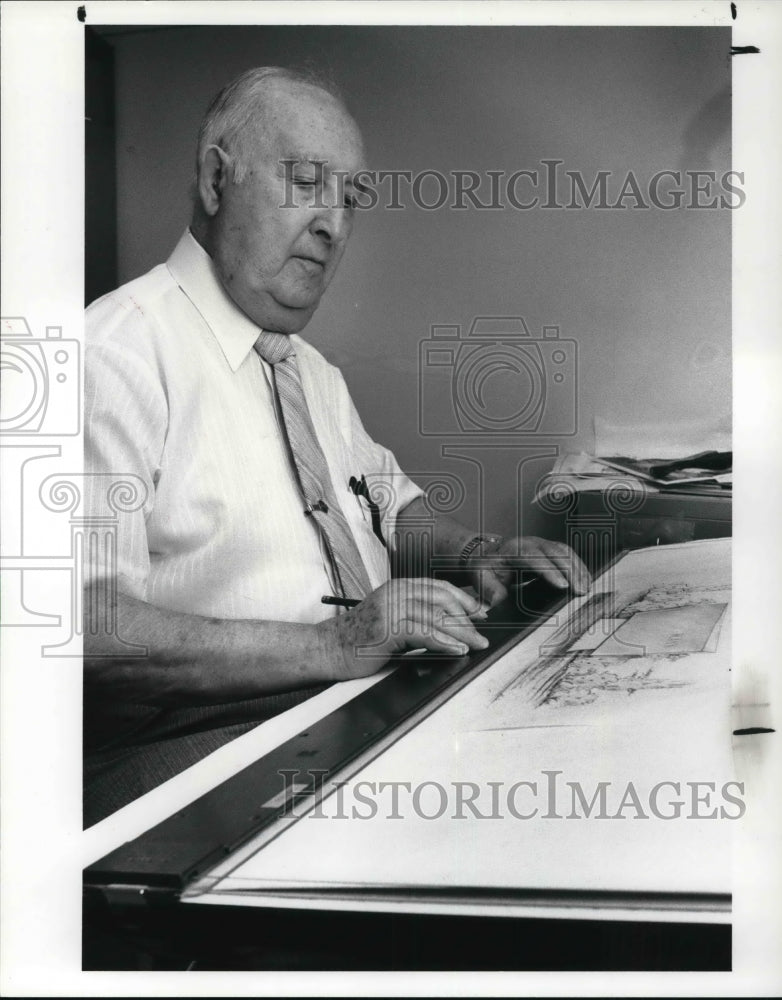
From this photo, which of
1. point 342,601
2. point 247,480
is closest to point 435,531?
point 342,601

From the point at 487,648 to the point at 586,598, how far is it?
0.55ft

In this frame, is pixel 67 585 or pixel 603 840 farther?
pixel 67 585

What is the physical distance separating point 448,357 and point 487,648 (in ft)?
1.43

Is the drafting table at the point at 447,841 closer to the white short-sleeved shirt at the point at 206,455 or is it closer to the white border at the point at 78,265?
the white border at the point at 78,265

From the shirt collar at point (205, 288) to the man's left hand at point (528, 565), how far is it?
480mm

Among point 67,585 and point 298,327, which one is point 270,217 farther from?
point 67,585

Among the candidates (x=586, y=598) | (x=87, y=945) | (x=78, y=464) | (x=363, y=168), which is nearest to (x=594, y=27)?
(x=363, y=168)

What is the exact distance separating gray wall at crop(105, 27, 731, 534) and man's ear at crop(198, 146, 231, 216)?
0.10 ft

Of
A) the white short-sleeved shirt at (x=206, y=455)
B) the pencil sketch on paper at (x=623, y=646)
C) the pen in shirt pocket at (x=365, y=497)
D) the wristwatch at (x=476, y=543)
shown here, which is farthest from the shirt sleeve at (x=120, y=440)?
the pencil sketch on paper at (x=623, y=646)

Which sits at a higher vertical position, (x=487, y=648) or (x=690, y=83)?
(x=690, y=83)

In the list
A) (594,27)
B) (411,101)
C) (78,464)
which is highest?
(594,27)

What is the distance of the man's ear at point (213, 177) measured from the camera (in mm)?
1548

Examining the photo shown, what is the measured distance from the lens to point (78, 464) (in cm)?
155

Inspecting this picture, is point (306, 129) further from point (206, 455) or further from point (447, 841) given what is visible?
point (447, 841)
